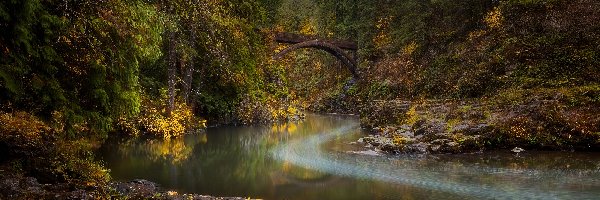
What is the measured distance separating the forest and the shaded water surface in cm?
145

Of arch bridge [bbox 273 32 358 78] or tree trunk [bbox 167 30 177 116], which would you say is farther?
arch bridge [bbox 273 32 358 78]

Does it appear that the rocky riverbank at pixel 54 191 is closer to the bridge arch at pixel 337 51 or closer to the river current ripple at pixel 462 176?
the river current ripple at pixel 462 176

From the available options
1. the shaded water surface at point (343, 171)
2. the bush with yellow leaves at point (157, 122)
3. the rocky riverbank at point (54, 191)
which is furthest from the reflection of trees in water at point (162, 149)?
the rocky riverbank at point (54, 191)

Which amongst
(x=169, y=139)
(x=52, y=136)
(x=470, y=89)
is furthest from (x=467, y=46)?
(x=52, y=136)

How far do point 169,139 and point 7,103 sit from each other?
13917 millimetres

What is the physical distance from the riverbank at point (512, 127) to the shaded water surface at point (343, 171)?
0.78 meters

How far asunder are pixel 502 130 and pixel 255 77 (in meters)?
15.7

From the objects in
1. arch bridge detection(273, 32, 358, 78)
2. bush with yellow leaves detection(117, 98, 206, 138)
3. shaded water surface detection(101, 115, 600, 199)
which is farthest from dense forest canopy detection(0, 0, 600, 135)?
shaded water surface detection(101, 115, 600, 199)

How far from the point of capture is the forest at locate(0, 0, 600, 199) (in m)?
10.8

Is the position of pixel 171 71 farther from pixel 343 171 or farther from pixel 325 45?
pixel 325 45

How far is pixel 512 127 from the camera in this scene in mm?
18781

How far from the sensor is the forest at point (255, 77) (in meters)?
10.8

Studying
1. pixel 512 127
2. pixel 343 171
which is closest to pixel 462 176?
pixel 343 171

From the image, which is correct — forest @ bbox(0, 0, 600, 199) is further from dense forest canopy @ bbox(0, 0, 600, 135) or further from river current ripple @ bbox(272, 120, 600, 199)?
river current ripple @ bbox(272, 120, 600, 199)
